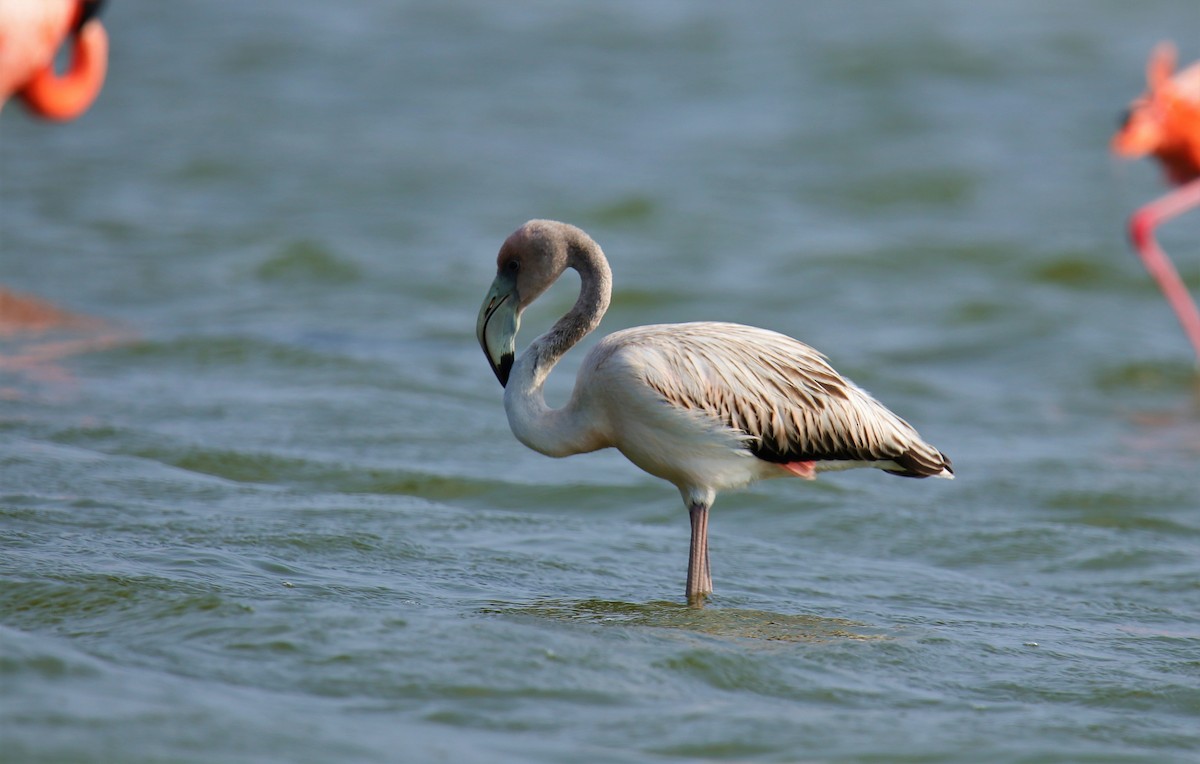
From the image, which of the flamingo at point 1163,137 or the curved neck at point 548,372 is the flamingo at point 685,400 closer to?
the curved neck at point 548,372

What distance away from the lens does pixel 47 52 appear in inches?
567

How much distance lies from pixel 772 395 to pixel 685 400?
46cm

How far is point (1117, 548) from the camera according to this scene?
26.3 ft

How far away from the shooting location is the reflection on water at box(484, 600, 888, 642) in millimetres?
6168

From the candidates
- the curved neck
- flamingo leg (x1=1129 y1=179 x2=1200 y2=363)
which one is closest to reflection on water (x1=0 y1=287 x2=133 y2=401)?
the curved neck

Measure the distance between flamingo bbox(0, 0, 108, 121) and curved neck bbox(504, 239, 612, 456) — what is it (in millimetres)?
8932

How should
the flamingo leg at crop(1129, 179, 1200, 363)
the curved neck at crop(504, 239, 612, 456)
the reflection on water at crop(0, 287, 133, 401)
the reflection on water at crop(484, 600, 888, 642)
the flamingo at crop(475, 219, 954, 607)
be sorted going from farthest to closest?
the flamingo leg at crop(1129, 179, 1200, 363)
the reflection on water at crop(0, 287, 133, 401)
the curved neck at crop(504, 239, 612, 456)
the flamingo at crop(475, 219, 954, 607)
the reflection on water at crop(484, 600, 888, 642)

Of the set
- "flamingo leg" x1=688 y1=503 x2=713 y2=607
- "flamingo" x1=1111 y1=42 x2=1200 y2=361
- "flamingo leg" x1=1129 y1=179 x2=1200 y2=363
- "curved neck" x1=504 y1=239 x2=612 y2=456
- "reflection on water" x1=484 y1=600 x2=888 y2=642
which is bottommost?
"reflection on water" x1=484 y1=600 x2=888 y2=642

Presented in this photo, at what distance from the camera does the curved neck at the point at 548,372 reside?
6480 millimetres

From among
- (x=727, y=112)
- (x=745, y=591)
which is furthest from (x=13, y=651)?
(x=727, y=112)

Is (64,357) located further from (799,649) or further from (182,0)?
(182,0)

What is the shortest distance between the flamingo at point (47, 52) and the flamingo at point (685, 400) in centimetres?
878

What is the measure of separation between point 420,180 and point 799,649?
12167 mm

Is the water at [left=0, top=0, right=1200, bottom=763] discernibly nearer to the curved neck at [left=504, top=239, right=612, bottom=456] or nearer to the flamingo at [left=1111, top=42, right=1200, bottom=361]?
the curved neck at [left=504, top=239, right=612, bottom=456]
